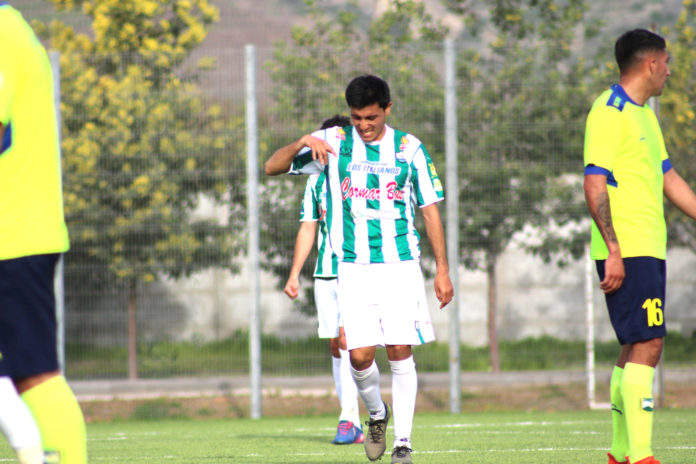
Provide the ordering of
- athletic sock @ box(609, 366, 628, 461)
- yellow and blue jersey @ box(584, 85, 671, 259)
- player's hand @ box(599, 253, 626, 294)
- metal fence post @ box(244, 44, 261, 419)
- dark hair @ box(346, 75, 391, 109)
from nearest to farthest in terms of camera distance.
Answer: player's hand @ box(599, 253, 626, 294) → yellow and blue jersey @ box(584, 85, 671, 259) → athletic sock @ box(609, 366, 628, 461) → dark hair @ box(346, 75, 391, 109) → metal fence post @ box(244, 44, 261, 419)

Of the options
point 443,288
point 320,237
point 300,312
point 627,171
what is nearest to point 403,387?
point 443,288

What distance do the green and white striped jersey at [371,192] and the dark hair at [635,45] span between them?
128 centimetres

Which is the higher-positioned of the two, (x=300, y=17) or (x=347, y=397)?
(x=300, y=17)

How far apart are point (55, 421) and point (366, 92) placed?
9.08 feet

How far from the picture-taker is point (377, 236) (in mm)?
5520

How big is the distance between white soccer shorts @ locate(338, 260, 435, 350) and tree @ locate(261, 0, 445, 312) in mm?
5827

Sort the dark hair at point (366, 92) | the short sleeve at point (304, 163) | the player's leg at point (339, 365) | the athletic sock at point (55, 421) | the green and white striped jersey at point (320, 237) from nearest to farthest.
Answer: the athletic sock at point (55, 421) < the dark hair at point (366, 92) < the short sleeve at point (304, 163) < the player's leg at point (339, 365) < the green and white striped jersey at point (320, 237)

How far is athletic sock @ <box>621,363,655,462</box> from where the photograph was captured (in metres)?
4.64

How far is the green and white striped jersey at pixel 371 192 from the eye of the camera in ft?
18.1

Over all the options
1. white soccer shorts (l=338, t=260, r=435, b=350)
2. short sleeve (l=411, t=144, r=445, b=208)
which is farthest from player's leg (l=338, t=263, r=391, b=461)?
short sleeve (l=411, t=144, r=445, b=208)

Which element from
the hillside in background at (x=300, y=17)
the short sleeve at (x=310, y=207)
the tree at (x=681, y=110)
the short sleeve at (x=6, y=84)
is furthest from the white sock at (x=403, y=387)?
the hillside in background at (x=300, y=17)

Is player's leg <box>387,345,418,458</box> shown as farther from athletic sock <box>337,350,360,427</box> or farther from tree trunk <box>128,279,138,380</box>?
tree trunk <box>128,279,138,380</box>

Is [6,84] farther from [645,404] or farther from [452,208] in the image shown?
[452,208]

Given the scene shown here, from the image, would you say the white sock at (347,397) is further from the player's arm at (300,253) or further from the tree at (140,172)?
the tree at (140,172)
